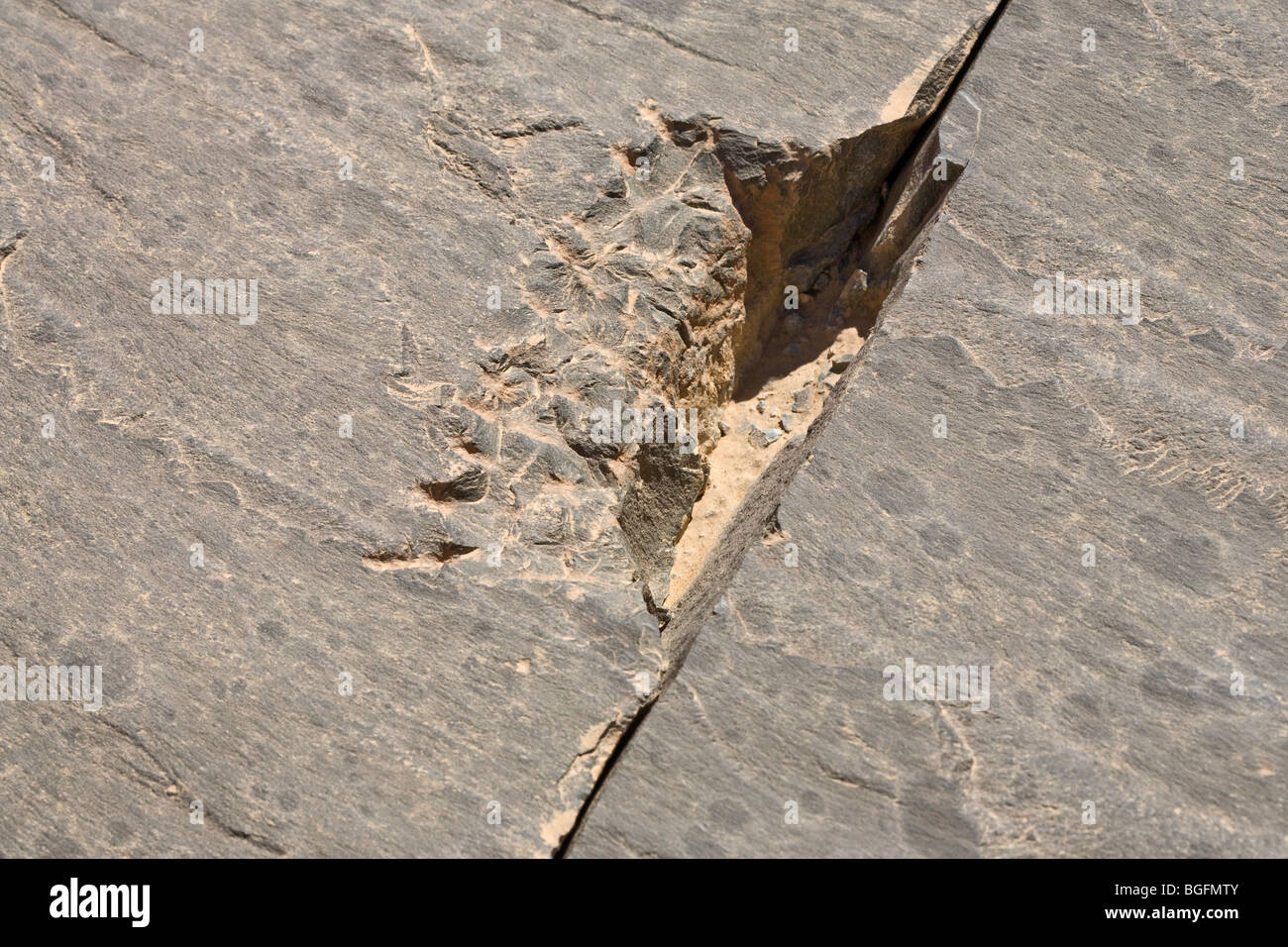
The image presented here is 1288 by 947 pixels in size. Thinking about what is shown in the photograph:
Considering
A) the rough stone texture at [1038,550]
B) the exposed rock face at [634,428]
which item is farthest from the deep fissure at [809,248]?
the rough stone texture at [1038,550]

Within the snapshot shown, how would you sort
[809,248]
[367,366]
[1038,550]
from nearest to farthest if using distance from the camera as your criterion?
[1038,550] → [367,366] → [809,248]

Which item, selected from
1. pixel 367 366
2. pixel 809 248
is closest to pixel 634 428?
pixel 367 366

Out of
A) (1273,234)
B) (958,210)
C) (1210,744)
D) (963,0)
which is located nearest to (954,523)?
(1210,744)

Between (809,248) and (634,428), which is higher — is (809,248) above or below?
above

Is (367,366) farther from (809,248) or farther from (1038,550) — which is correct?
(1038,550)

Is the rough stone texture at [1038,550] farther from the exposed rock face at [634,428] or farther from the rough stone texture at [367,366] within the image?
the rough stone texture at [367,366]

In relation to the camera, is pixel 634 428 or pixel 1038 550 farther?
pixel 634 428

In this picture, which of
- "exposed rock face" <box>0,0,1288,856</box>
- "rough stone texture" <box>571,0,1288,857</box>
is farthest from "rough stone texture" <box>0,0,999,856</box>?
"rough stone texture" <box>571,0,1288,857</box>

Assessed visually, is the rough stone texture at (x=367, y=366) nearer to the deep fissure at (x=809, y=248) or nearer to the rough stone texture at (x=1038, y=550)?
the deep fissure at (x=809, y=248)

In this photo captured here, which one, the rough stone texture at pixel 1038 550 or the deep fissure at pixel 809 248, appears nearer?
the rough stone texture at pixel 1038 550
